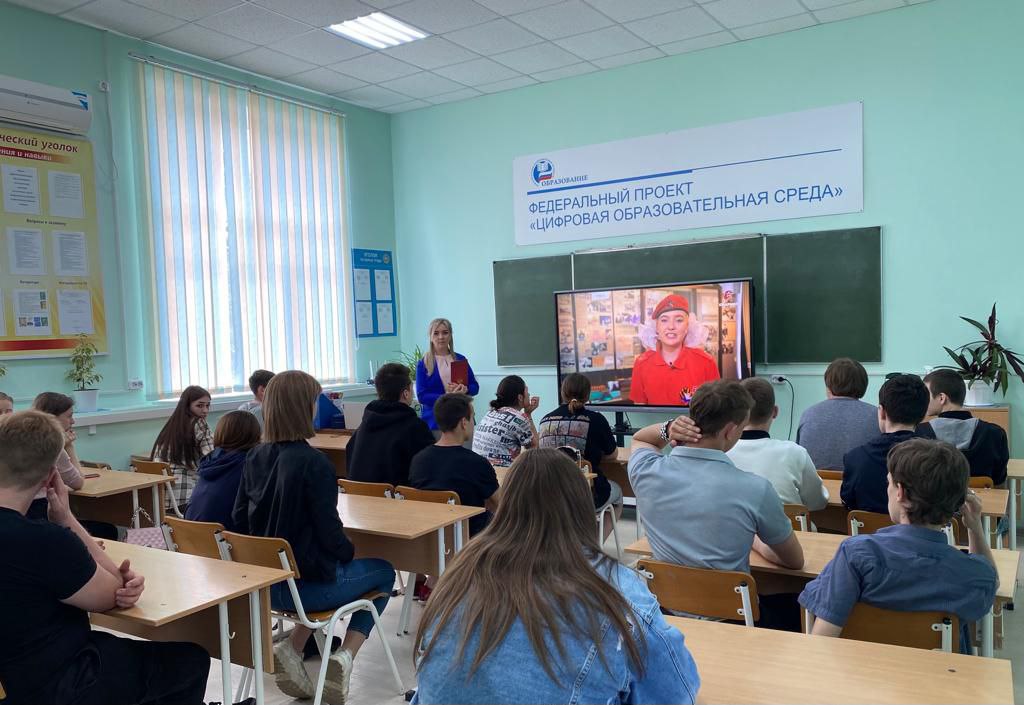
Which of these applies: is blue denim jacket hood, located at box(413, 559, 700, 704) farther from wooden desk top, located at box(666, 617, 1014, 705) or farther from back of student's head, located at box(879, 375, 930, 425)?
back of student's head, located at box(879, 375, 930, 425)

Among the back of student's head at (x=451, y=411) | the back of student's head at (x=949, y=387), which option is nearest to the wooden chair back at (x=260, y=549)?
the back of student's head at (x=451, y=411)

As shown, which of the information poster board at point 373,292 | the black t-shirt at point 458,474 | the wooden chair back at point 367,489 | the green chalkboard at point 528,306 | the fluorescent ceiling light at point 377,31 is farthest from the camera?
the information poster board at point 373,292

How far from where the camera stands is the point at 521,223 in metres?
7.45

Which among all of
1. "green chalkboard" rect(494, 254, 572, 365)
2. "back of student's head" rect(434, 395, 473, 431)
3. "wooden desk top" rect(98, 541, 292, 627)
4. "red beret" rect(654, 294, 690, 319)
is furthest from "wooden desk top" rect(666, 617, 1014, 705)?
"green chalkboard" rect(494, 254, 572, 365)

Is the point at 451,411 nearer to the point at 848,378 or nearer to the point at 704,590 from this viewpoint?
the point at 704,590

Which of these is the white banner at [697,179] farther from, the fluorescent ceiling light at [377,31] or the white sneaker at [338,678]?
the white sneaker at [338,678]

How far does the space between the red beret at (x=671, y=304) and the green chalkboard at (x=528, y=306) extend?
1026mm

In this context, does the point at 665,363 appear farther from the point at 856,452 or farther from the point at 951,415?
the point at 856,452

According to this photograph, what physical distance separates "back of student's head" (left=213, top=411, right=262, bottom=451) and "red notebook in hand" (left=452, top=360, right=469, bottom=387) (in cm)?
279

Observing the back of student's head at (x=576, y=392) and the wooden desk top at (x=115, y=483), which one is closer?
the wooden desk top at (x=115, y=483)

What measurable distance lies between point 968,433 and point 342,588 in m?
2.96

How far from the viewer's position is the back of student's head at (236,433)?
10.9ft

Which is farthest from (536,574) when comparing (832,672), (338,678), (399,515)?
(399,515)

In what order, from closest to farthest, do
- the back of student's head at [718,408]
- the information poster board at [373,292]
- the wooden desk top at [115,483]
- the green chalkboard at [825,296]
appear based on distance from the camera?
the back of student's head at [718,408] → the wooden desk top at [115,483] → the green chalkboard at [825,296] → the information poster board at [373,292]
